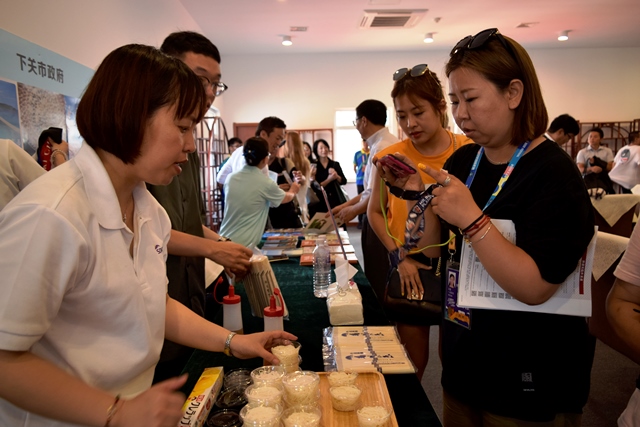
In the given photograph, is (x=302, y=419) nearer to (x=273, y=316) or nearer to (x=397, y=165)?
(x=273, y=316)

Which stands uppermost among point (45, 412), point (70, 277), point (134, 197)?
point (134, 197)

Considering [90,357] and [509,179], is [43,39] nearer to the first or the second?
[90,357]

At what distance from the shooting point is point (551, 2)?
223 inches

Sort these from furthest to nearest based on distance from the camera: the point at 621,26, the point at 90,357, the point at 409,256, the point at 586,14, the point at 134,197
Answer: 1. the point at 621,26
2. the point at 586,14
3. the point at 409,256
4. the point at 134,197
5. the point at 90,357

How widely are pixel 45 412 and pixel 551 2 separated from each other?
22.4 ft

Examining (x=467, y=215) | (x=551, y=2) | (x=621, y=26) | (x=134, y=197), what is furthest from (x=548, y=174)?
(x=621, y=26)

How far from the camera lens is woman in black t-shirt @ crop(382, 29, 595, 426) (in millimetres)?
1002

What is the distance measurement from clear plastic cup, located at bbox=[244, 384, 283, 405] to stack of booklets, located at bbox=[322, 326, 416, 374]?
0.24 meters

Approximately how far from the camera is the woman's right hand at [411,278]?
5.85 feet

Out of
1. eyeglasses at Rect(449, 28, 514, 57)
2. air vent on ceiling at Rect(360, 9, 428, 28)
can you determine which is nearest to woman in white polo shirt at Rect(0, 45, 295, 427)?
eyeglasses at Rect(449, 28, 514, 57)

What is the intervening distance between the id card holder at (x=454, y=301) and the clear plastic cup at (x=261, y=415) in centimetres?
56

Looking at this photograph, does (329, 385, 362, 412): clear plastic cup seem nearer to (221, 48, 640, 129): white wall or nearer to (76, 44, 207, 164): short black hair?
(76, 44, 207, 164): short black hair

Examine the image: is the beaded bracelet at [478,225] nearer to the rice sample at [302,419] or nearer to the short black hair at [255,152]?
the rice sample at [302,419]

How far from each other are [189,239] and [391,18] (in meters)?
5.62
